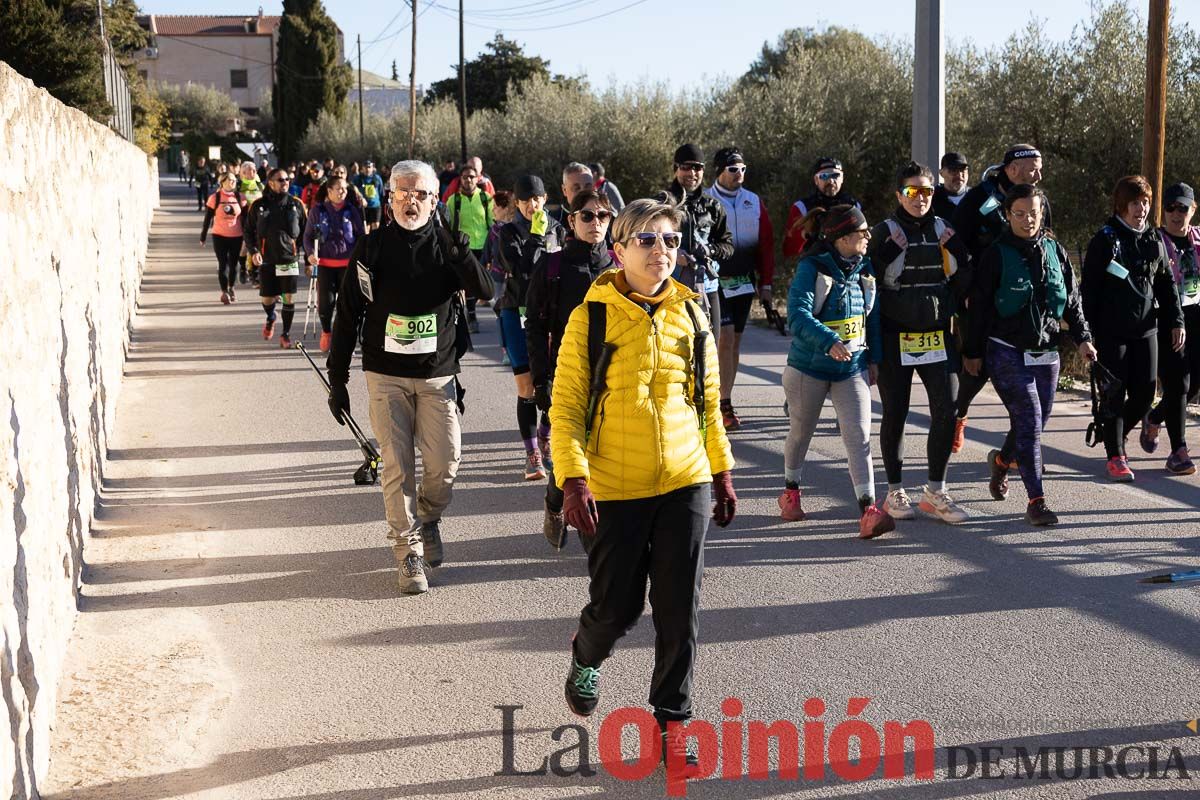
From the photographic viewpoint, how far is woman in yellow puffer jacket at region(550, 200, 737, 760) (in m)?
4.42

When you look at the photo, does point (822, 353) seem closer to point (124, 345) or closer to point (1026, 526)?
point (1026, 526)

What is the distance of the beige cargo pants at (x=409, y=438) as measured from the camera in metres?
6.57

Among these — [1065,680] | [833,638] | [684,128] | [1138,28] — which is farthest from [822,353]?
[684,128]

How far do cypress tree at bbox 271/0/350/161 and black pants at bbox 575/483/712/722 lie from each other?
78.2m

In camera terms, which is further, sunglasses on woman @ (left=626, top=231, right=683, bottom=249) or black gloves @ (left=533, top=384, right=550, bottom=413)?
black gloves @ (left=533, top=384, right=550, bottom=413)

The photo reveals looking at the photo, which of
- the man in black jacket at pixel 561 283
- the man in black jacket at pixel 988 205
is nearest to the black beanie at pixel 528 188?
the man in black jacket at pixel 561 283

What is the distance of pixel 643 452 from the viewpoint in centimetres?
443

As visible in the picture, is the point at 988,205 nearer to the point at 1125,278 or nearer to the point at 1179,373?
the point at 1125,278

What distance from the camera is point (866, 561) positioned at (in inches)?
273

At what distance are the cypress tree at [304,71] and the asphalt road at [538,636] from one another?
73.1 meters

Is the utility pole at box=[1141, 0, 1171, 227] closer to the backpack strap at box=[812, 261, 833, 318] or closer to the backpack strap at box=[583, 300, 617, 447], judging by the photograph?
the backpack strap at box=[812, 261, 833, 318]

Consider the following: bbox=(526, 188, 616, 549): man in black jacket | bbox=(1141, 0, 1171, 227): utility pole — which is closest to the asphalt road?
bbox=(526, 188, 616, 549): man in black jacket

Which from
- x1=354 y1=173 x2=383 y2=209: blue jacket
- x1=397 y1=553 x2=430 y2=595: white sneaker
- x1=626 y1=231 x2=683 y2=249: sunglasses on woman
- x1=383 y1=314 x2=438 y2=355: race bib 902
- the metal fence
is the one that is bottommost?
x1=397 y1=553 x2=430 y2=595: white sneaker

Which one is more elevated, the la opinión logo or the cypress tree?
the cypress tree
